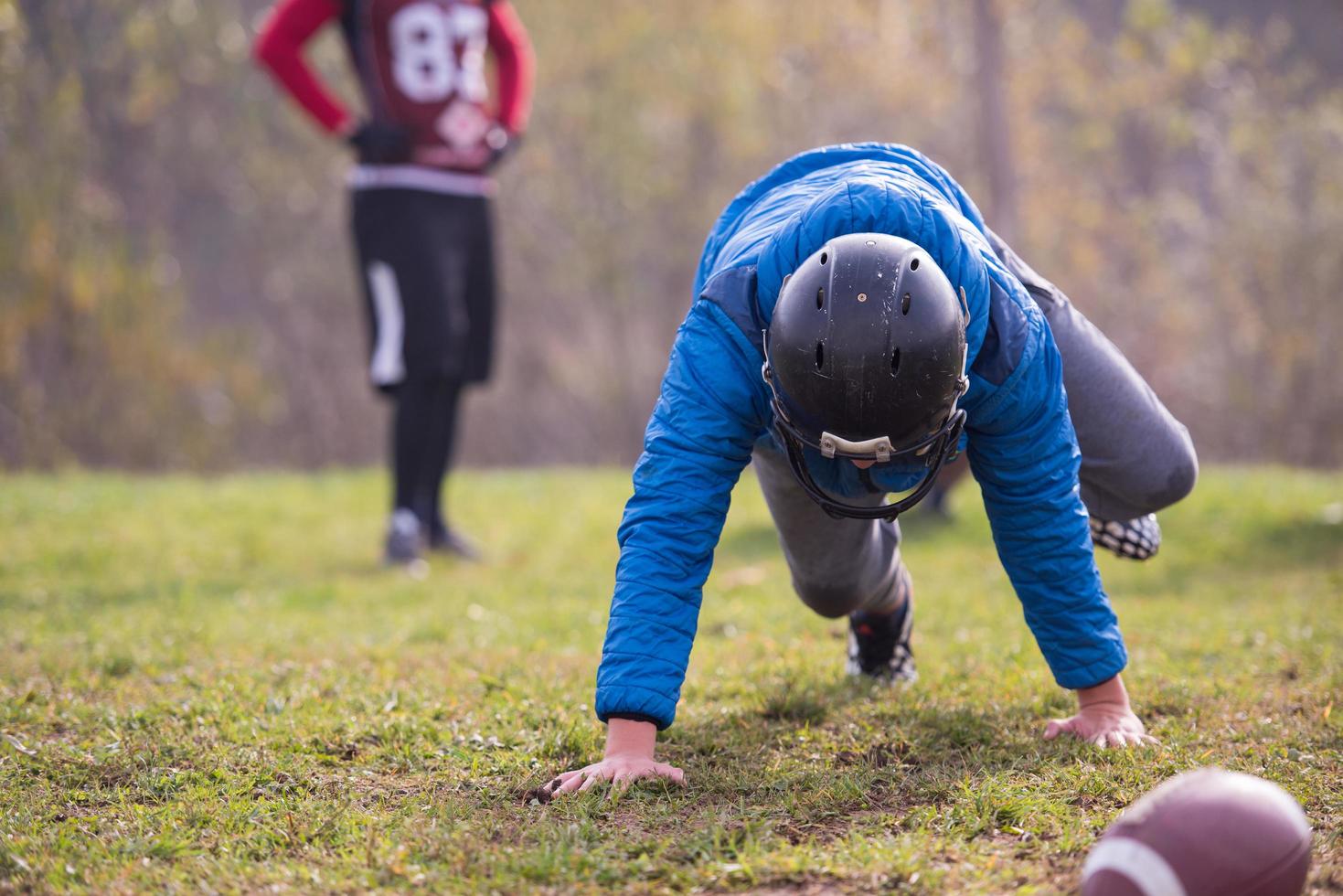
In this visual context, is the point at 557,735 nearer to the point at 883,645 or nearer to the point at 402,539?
the point at 883,645

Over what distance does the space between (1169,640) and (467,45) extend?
459 cm

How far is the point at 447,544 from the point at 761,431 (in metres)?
4.42

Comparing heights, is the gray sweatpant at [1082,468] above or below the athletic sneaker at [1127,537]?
above

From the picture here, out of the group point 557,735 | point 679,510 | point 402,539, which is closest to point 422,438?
point 402,539

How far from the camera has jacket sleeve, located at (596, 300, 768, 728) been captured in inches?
111

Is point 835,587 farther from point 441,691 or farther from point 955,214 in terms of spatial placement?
point 441,691

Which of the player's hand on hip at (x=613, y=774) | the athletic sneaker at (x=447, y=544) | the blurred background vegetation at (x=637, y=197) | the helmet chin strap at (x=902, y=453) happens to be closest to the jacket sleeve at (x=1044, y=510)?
the helmet chin strap at (x=902, y=453)

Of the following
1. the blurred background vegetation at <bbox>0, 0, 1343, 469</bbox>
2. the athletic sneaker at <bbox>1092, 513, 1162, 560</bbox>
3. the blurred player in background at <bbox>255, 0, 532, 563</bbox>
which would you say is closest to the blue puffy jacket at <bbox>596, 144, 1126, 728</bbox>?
the athletic sneaker at <bbox>1092, 513, 1162, 560</bbox>

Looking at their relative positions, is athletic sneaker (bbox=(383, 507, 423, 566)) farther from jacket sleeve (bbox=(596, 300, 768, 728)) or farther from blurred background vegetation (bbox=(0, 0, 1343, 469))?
blurred background vegetation (bbox=(0, 0, 1343, 469))

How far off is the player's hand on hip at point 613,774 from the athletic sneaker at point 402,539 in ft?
12.6

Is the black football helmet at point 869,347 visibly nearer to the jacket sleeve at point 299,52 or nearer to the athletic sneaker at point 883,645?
the athletic sneaker at point 883,645

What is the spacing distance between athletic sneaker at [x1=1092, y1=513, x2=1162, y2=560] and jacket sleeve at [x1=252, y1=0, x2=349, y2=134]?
4564 mm

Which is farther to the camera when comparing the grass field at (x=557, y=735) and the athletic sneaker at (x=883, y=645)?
the athletic sneaker at (x=883, y=645)

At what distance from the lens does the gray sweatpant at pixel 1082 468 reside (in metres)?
3.32
